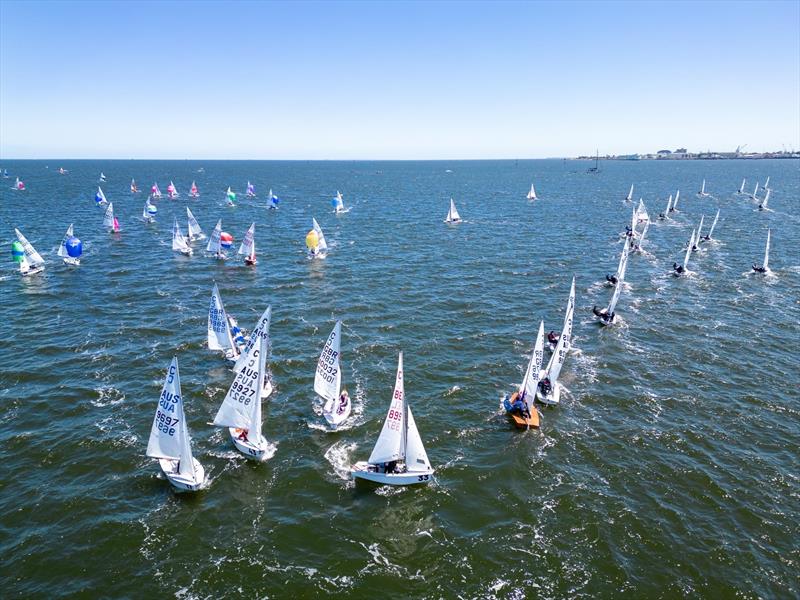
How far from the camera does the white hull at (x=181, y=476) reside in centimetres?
3092

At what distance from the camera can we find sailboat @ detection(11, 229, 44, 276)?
71.8 meters

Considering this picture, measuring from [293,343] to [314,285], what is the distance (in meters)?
20.6

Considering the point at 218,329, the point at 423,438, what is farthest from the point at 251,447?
the point at 218,329

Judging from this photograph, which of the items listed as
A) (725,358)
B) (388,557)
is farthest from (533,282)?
(388,557)

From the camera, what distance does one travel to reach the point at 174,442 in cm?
3133

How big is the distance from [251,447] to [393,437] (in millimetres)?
10393

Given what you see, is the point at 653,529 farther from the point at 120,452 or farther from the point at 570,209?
the point at 570,209

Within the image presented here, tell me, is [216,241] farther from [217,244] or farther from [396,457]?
[396,457]

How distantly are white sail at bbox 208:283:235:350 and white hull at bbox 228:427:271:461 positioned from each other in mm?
14100

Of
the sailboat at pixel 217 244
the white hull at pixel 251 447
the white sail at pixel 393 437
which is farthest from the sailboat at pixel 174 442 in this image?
the sailboat at pixel 217 244

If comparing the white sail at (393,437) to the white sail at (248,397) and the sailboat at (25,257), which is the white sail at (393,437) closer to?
the white sail at (248,397)

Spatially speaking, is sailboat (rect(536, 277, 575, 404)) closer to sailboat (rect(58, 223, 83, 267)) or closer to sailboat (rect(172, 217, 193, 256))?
sailboat (rect(172, 217, 193, 256))

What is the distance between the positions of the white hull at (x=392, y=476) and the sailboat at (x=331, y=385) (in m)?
6.62

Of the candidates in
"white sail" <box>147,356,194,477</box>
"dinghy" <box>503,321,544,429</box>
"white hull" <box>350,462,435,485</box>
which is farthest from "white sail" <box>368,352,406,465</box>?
"white sail" <box>147,356,194,477</box>
